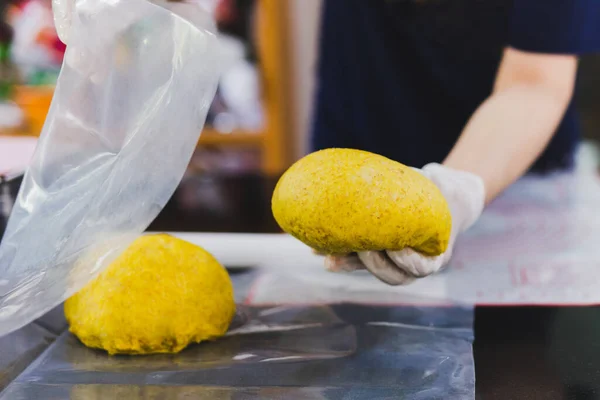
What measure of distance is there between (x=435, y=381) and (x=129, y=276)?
342mm

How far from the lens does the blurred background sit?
2.20m

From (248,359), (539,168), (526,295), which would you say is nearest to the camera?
(248,359)

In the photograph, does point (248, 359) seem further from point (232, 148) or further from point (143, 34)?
point (232, 148)

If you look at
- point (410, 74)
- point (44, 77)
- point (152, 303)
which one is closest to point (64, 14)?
point (152, 303)

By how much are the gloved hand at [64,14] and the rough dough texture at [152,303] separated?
25 cm

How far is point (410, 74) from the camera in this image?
1449mm

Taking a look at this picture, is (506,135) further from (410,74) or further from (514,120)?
(410,74)

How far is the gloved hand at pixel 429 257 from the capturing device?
66cm

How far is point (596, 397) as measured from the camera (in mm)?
575

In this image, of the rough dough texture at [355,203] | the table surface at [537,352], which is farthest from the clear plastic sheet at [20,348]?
the table surface at [537,352]

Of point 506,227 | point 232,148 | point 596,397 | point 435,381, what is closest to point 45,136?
point 435,381

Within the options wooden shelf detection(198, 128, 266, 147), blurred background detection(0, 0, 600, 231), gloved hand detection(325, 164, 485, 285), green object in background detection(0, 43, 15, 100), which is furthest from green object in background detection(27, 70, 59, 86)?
gloved hand detection(325, 164, 485, 285)

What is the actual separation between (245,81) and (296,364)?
1643 mm

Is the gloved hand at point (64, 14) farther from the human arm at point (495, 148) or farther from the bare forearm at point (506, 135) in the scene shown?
the bare forearm at point (506, 135)
